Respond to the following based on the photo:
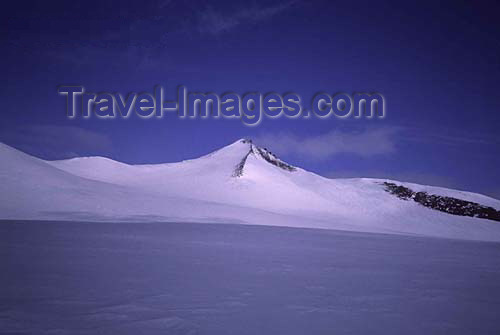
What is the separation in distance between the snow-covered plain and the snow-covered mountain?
30.0 ft

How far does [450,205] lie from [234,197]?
65.8ft

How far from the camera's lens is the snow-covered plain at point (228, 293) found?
9.87 feet

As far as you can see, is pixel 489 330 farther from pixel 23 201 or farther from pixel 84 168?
pixel 84 168

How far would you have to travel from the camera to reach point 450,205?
2877 centimetres

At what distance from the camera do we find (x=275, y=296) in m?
3.96

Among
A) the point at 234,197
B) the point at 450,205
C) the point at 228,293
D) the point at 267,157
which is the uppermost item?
the point at 267,157

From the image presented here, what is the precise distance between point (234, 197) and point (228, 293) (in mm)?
23763

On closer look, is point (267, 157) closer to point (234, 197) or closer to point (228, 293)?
point (234, 197)

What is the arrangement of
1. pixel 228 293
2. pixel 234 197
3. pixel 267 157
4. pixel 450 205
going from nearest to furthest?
pixel 228 293
pixel 234 197
pixel 450 205
pixel 267 157

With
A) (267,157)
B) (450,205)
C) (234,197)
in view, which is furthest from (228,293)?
(267,157)

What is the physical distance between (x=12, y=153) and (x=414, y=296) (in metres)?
24.3

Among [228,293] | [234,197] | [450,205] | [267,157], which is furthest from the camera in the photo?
[267,157]

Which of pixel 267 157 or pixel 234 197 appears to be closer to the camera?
pixel 234 197

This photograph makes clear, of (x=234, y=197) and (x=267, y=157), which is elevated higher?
(x=267, y=157)
